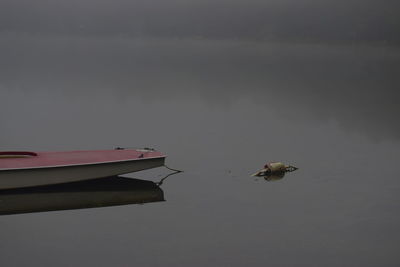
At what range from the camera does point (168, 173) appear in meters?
28.2

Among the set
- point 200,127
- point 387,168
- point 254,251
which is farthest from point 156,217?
point 200,127

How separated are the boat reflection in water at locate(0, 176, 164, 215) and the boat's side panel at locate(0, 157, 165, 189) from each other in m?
0.57

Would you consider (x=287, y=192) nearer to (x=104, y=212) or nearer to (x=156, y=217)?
→ (x=156, y=217)

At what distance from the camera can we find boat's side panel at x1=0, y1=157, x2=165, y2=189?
22.8m

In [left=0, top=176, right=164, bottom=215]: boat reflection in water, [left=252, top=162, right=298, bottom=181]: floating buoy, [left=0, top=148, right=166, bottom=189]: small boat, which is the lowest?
[left=0, top=176, right=164, bottom=215]: boat reflection in water

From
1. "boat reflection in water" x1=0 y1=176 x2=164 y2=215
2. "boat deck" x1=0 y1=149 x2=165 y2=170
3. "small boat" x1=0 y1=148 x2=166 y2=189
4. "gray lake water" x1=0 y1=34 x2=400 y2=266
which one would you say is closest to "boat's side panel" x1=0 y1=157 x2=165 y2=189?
"small boat" x1=0 y1=148 x2=166 y2=189

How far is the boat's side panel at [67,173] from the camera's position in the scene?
22.8m

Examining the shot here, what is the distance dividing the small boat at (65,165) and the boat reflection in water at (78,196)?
57 centimetres

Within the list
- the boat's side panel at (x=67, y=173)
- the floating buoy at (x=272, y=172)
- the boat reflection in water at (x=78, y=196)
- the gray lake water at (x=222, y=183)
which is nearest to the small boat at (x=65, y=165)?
the boat's side panel at (x=67, y=173)

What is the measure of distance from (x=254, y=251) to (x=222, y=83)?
63032 millimetres

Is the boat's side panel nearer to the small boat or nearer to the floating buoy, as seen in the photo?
the small boat

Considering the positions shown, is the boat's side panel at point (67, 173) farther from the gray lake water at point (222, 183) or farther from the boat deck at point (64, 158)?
the gray lake water at point (222, 183)

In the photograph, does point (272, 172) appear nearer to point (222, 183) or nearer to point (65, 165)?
point (222, 183)

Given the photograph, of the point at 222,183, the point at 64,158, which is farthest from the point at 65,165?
the point at 222,183
